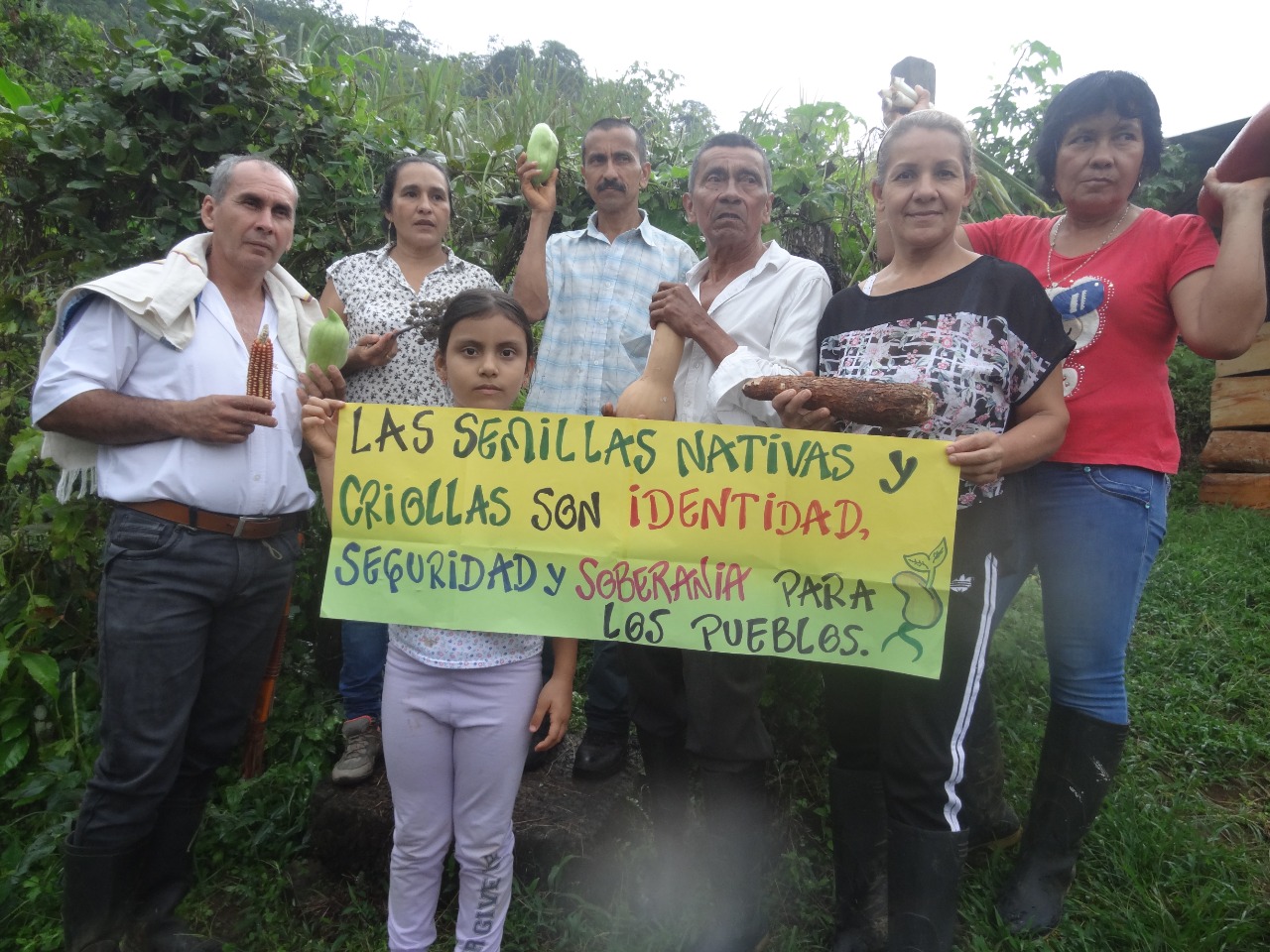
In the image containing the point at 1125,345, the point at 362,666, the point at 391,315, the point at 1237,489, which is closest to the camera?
the point at 1125,345

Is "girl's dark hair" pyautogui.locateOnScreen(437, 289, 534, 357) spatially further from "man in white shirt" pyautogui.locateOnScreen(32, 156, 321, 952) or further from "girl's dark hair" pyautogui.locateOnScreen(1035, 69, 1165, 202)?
"girl's dark hair" pyautogui.locateOnScreen(1035, 69, 1165, 202)

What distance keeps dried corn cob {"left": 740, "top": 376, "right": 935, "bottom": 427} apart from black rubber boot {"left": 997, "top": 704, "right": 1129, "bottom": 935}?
115 centimetres

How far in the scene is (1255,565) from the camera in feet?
16.5

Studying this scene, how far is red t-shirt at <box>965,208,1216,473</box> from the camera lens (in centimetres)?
213

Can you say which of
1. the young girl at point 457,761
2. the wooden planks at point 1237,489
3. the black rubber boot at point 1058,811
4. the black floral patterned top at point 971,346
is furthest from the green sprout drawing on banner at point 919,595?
the wooden planks at point 1237,489

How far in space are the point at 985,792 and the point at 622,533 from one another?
1.65 m

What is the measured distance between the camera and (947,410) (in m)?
1.88

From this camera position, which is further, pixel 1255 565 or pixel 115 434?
pixel 1255 565

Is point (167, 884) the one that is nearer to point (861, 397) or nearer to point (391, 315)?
point (391, 315)

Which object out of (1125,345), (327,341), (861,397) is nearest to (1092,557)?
(1125,345)

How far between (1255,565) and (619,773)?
460cm

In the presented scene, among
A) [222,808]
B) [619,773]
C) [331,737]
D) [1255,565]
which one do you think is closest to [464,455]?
[619,773]

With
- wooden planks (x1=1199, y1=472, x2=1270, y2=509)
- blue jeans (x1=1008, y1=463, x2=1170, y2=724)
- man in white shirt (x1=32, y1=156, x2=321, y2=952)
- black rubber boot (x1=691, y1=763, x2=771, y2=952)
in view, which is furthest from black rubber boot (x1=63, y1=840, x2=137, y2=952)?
wooden planks (x1=1199, y1=472, x2=1270, y2=509)

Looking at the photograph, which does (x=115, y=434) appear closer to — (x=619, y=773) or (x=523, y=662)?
(x=523, y=662)
